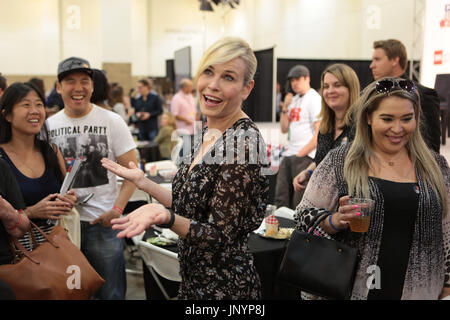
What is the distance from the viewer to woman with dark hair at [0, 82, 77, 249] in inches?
88.0

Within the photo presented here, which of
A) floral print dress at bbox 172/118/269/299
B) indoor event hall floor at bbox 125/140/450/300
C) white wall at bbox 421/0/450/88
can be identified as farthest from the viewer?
indoor event hall floor at bbox 125/140/450/300

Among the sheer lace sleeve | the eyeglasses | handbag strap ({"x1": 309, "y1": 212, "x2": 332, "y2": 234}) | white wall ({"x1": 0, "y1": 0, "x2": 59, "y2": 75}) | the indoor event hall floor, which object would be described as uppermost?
white wall ({"x1": 0, "y1": 0, "x2": 59, "y2": 75})

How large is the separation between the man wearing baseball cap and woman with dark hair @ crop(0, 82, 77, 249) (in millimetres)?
193

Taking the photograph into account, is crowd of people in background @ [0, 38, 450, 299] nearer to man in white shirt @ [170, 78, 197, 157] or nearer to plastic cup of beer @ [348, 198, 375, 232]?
plastic cup of beer @ [348, 198, 375, 232]

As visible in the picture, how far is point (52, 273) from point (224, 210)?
101 cm

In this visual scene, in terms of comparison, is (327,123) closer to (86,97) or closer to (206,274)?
(86,97)

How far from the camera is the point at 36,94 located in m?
2.38

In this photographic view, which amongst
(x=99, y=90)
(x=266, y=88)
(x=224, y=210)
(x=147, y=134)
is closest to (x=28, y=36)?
(x=147, y=134)

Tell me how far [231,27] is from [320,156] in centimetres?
1466

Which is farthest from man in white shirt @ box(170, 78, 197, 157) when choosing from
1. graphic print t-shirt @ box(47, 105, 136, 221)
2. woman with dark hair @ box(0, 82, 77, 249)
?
woman with dark hair @ box(0, 82, 77, 249)

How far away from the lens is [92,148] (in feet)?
8.64

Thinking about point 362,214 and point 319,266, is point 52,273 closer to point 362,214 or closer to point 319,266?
point 319,266

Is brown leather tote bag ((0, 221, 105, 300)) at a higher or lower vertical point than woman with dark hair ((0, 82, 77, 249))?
lower
